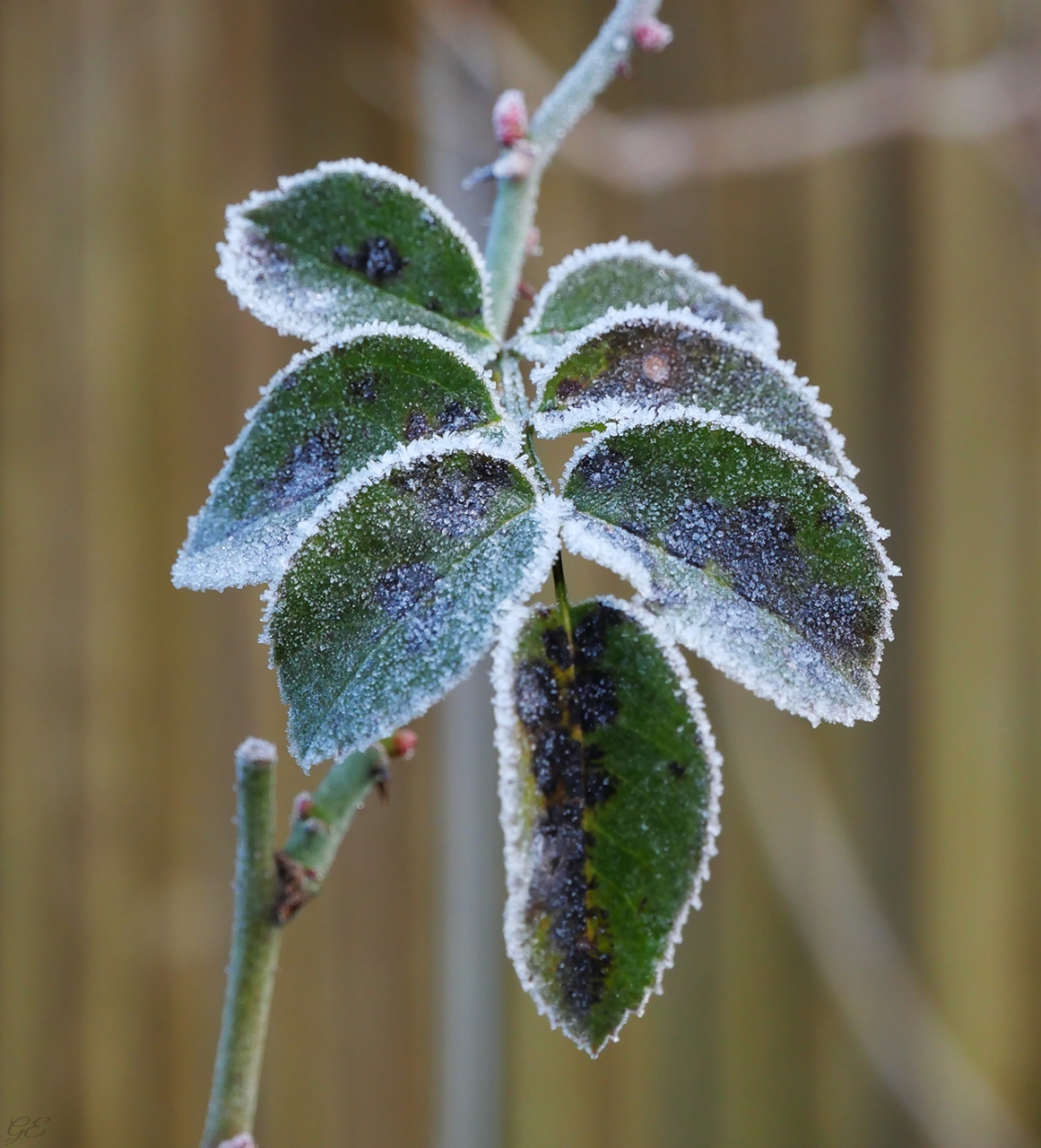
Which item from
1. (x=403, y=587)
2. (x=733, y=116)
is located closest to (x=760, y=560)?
(x=403, y=587)

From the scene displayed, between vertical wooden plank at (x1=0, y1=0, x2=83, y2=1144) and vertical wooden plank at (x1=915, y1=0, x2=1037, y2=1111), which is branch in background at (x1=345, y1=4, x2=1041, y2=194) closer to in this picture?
vertical wooden plank at (x1=915, y1=0, x2=1037, y2=1111)

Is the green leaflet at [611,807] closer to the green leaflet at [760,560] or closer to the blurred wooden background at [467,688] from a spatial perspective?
the green leaflet at [760,560]

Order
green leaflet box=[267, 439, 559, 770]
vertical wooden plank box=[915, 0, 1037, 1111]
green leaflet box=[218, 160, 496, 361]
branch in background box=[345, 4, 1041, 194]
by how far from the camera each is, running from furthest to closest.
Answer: vertical wooden plank box=[915, 0, 1037, 1111] → branch in background box=[345, 4, 1041, 194] → green leaflet box=[218, 160, 496, 361] → green leaflet box=[267, 439, 559, 770]

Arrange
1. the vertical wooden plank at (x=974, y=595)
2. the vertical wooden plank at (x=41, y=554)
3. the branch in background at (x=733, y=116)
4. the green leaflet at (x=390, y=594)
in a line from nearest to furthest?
the green leaflet at (x=390, y=594) < the vertical wooden plank at (x=41, y=554) < the branch in background at (x=733, y=116) < the vertical wooden plank at (x=974, y=595)

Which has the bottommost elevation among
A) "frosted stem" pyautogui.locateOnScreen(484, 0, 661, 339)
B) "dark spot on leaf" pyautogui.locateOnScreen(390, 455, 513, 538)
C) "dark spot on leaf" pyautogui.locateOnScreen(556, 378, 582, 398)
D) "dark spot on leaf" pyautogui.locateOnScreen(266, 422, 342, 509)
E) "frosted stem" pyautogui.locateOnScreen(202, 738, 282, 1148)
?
"frosted stem" pyautogui.locateOnScreen(202, 738, 282, 1148)

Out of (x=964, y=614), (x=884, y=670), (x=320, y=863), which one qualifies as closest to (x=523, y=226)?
(x=320, y=863)

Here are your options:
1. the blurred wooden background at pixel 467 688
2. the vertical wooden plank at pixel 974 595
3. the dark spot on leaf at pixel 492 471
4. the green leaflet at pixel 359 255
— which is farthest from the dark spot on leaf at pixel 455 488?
the vertical wooden plank at pixel 974 595

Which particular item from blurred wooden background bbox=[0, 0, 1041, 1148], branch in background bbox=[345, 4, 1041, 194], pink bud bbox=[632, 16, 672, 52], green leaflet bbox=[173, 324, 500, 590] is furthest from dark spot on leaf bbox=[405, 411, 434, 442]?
branch in background bbox=[345, 4, 1041, 194]
